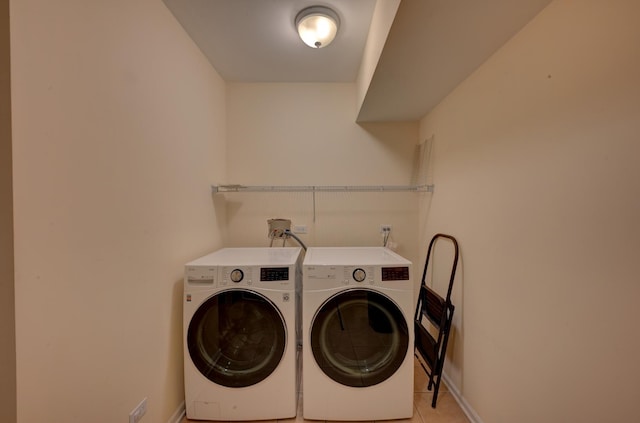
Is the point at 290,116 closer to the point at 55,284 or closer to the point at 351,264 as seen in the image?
the point at 351,264

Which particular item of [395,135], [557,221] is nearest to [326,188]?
[395,135]

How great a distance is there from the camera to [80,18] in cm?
88

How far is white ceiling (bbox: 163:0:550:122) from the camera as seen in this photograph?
1.04m

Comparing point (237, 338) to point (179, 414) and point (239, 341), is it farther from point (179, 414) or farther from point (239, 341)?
point (179, 414)

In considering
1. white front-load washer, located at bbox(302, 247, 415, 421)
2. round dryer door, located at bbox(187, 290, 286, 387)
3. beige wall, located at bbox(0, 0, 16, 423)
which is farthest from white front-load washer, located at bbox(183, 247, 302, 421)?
beige wall, located at bbox(0, 0, 16, 423)

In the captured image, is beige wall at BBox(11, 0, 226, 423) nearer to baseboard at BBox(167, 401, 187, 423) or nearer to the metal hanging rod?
baseboard at BBox(167, 401, 187, 423)

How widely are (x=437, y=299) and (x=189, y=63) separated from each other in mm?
2399

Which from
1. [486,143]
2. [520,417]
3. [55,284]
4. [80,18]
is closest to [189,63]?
[80,18]

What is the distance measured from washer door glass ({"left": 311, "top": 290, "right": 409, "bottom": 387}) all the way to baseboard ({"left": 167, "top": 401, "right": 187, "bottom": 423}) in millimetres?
913

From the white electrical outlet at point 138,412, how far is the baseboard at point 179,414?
306mm

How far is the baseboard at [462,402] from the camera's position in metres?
1.43

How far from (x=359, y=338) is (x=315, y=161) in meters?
1.55

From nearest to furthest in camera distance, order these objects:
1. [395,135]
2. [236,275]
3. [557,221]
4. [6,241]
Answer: [6,241], [557,221], [236,275], [395,135]

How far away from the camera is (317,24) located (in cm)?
147
